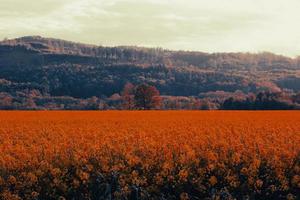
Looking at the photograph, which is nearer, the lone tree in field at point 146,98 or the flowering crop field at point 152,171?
the flowering crop field at point 152,171

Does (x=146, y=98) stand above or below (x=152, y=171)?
below

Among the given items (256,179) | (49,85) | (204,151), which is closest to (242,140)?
(204,151)

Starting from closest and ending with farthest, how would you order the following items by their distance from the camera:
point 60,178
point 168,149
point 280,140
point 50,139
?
1. point 60,178
2. point 168,149
3. point 280,140
4. point 50,139

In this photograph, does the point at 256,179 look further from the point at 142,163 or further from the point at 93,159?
the point at 93,159

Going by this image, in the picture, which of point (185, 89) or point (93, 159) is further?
point (185, 89)

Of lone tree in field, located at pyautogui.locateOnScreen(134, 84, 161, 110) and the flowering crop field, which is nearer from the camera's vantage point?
the flowering crop field

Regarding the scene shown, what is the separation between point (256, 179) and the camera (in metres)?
17.1

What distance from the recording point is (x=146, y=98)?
86562mm

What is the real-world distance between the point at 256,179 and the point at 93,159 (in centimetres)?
463

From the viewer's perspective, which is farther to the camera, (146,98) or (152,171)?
(146,98)

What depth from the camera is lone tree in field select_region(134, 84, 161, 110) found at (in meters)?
86.2

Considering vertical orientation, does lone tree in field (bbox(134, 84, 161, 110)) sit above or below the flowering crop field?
below

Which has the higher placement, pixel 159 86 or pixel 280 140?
pixel 280 140

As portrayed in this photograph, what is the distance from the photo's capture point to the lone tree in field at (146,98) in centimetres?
8625
